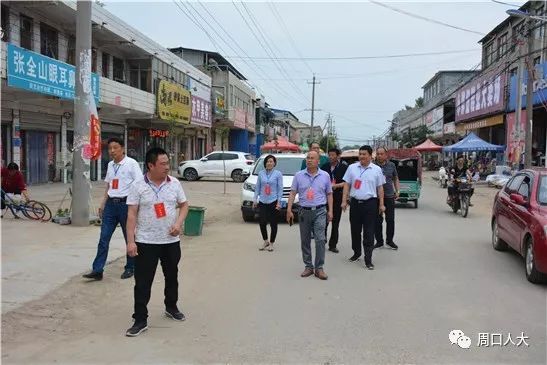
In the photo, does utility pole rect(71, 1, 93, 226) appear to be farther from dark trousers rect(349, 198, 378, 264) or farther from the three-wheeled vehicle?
the three-wheeled vehicle

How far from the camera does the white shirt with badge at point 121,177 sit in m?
6.89

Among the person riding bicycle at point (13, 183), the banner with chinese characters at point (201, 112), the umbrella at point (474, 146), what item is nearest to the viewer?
the person riding bicycle at point (13, 183)

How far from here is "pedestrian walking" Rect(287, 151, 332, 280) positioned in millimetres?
7266

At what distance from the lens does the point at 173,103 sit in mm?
30625

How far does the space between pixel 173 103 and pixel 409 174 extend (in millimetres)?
16868

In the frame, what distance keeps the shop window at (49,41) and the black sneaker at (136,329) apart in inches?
713

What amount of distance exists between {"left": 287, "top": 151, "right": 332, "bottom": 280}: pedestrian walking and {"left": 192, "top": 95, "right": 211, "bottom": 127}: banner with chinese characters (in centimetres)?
2804

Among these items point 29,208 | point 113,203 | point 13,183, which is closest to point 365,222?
point 113,203

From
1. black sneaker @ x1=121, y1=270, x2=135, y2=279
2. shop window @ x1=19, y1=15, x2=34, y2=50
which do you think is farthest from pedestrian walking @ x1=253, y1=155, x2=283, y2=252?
shop window @ x1=19, y1=15, x2=34, y2=50

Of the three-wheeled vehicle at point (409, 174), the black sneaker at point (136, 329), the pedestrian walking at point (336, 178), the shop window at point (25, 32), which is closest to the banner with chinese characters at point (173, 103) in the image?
the shop window at point (25, 32)

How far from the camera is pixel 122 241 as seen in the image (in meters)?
10.0

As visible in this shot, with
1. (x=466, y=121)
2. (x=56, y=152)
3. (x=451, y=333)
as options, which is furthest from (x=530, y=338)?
(x=466, y=121)

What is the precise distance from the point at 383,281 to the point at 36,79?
44.1 feet

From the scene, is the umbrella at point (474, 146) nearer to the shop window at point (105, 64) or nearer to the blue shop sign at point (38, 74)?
the shop window at point (105, 64)
